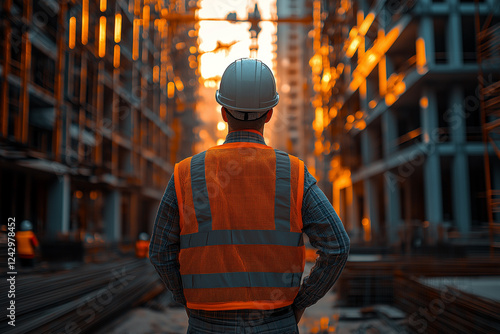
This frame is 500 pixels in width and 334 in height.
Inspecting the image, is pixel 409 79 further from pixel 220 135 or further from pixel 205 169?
pixel 220 135

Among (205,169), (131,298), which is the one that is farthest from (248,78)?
(131,298)

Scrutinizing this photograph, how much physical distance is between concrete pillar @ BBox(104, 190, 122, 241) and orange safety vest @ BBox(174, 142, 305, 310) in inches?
975

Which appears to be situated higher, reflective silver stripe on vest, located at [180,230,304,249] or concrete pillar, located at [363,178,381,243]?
concrete pillar, located at [363,178,381,243]

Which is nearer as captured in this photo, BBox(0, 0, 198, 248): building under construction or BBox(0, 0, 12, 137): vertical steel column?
BBox(0, 0, 12, 137): vertical steel column

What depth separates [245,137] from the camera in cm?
174

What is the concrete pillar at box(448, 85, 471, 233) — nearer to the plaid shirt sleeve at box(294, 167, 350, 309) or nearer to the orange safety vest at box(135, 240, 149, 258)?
the orange safety vest at box(135, 240, 149, 258)

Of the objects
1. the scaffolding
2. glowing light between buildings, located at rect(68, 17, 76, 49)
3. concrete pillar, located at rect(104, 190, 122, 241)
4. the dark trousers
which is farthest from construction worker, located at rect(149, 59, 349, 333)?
concrete pillar, located at rect(104, 190, 122, 241)

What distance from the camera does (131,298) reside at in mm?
8391

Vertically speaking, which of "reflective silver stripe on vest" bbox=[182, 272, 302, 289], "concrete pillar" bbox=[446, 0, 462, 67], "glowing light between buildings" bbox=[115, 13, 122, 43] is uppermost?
"glowing light between buildings" bbox=[115, 13, 122, 43]

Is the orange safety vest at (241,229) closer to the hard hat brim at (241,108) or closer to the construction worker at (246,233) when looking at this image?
the construction worker at (246,233)

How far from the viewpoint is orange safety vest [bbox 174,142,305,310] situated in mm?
1567

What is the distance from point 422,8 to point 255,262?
21.0m

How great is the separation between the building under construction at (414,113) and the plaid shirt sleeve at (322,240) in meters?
10.2

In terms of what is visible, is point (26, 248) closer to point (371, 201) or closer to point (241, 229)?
point (241, 229)
